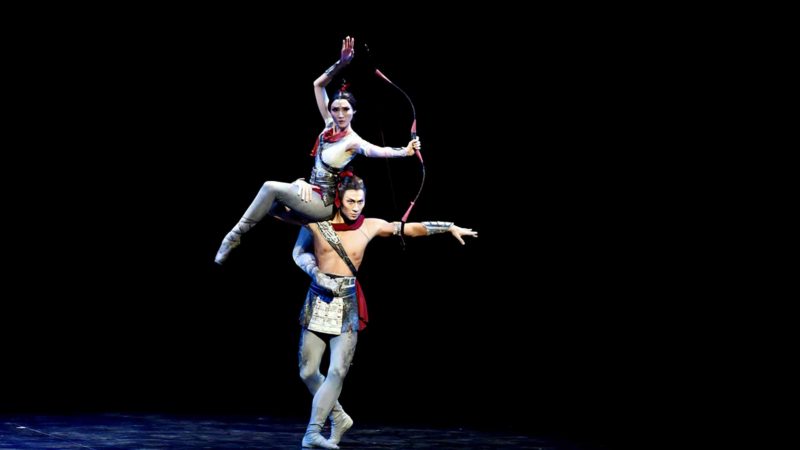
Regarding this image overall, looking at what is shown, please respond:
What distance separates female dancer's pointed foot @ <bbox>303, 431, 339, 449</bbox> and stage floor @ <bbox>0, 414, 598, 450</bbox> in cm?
6

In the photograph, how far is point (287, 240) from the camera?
24.5 ft

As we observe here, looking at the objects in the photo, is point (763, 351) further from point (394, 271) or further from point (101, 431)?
point (101, 431)

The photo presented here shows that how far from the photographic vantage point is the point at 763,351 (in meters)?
6.60

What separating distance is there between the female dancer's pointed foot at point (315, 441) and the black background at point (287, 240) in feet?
4.91

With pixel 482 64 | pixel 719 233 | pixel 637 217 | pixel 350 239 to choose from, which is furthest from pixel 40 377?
pixel 719 233

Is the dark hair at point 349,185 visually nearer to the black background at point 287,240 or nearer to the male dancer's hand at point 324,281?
the male dancer's hand at point 324,281

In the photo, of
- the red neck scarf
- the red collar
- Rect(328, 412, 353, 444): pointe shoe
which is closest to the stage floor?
Rect(328, 412, 353, 444): pointe shoe

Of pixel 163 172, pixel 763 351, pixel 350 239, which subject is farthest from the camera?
pixel 163 172

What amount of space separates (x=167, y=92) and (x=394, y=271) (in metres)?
1.93

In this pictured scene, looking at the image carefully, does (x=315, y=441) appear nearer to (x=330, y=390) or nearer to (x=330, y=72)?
(x=330, y=390)

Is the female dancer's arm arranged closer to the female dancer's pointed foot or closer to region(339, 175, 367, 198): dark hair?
region(339, 175, 367, 198): dark hair

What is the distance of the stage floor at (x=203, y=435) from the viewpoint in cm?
502

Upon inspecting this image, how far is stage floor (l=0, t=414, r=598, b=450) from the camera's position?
16.5 feet

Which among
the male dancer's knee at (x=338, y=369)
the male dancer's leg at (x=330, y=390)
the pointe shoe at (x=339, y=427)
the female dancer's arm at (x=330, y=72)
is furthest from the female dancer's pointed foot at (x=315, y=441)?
the female dancer's arm at (x=330, y=72)
